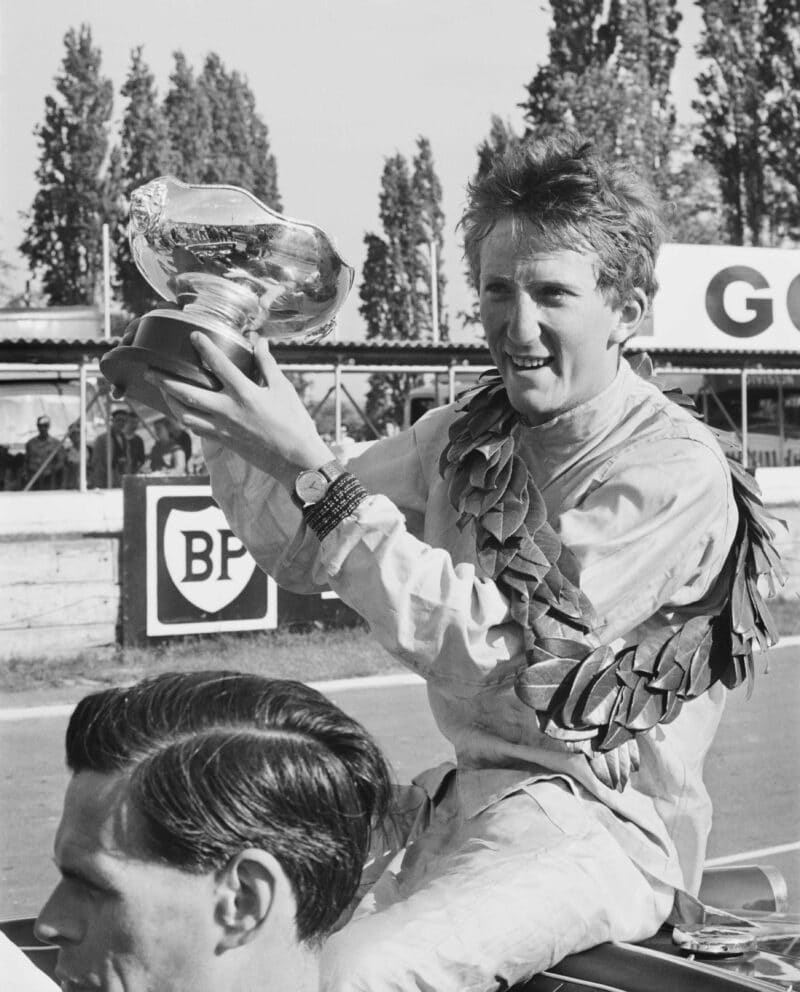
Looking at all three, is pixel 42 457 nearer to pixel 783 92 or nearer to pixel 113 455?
pixel 113 455

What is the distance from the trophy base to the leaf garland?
421 millimetres

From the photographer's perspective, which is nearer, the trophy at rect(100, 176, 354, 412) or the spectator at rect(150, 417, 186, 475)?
the trophy at rect(100, 176, 354, 412)

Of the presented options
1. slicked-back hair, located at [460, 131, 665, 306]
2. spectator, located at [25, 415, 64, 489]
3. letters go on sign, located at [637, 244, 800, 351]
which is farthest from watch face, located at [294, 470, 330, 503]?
letters go on sign, located at [637, 244, 800, 351]

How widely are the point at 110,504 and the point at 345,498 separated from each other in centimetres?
911

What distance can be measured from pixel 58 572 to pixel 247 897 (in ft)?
31.6

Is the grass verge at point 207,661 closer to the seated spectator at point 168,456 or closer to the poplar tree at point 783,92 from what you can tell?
the seated spectator at point 168,456

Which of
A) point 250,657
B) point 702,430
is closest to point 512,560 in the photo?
point 702,430

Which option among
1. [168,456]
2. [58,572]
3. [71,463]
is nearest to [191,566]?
[58,572]

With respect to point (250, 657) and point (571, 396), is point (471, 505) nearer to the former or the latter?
point (571, 396)

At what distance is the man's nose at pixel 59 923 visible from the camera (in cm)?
131

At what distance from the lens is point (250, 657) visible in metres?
10.8

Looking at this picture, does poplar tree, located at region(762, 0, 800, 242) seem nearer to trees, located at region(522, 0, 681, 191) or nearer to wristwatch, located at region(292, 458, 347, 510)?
trees, located at region(522, 0, 681, 191)

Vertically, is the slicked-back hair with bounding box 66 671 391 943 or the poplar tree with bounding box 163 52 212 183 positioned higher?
the poplar tree with bounding box 163 52 212 183

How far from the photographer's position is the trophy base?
1.95 metres
